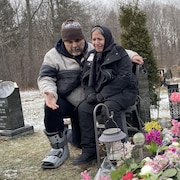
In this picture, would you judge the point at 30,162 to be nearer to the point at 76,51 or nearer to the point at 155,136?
the point at 76,51

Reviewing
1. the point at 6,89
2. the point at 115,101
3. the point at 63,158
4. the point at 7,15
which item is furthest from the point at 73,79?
the point at 7,15

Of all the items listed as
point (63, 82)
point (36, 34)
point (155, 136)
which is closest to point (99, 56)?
point (63, 82)

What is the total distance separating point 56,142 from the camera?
3.08 meters

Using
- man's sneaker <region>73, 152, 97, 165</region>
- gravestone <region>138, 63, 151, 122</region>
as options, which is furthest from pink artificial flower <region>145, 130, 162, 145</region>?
gravestone <region>138, 63, 151, 122</region>

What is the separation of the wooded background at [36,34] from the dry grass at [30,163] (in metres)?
13.9

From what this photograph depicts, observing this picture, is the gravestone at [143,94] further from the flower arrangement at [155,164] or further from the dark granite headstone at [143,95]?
the flower arrangement at [155,164]

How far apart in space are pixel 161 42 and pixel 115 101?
19613mm

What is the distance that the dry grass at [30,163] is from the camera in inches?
111

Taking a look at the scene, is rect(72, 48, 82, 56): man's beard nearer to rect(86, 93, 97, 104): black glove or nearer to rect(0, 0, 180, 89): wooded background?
rect(86, 93, 97, 104): black glove

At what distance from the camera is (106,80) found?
271cm

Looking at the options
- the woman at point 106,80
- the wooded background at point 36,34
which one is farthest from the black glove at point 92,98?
the wooded background at point 36,34

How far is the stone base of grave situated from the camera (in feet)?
15.2

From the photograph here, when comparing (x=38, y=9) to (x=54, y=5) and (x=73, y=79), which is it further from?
(x=73, y=79)

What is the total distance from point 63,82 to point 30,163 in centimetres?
88
